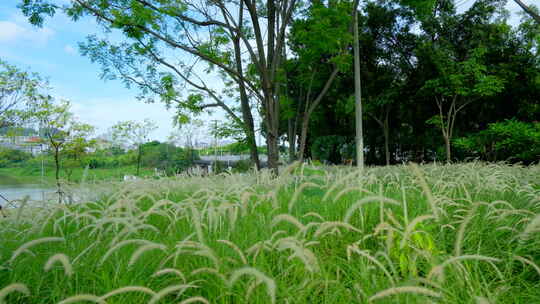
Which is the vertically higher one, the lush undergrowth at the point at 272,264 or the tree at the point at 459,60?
the tree at the point at 459,60

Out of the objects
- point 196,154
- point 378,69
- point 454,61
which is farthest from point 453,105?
point 196,154

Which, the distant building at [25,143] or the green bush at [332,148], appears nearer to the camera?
the distant building at [25,143]

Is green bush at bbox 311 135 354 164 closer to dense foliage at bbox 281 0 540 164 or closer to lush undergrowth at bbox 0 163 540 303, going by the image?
dense foliage at bbox 281 0 540 164

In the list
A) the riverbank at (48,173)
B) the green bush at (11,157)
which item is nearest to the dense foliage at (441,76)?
the riverbank at (48,173)

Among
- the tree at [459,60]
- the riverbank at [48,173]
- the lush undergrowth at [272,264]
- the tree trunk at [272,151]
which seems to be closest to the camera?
the lush undergrowth at [272,264]

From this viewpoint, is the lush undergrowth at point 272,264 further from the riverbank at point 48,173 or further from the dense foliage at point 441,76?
the dense foliage at point 441,76

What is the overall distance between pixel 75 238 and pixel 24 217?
0.86 metres

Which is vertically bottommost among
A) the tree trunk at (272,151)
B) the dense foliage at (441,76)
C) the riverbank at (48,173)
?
the riverbank at (48,173)

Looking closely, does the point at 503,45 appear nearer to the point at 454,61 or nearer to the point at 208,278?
the point at 454,61

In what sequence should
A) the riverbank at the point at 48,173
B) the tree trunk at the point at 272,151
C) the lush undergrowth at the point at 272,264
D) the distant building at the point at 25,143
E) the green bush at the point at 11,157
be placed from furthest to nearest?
the green bush at the point at 11,157, the distant building at the point at 25,143, the tree trunk at the point at 272,151, the riverbank at the point at 48,173, the lush undergrowth at the point at 272,264

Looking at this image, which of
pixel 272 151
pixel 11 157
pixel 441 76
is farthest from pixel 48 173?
pixel 441 76

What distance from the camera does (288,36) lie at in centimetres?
1328

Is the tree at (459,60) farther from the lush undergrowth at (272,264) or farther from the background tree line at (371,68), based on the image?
the lush undergrowth at (272,264)

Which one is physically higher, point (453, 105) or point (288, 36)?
point (288, 36)
